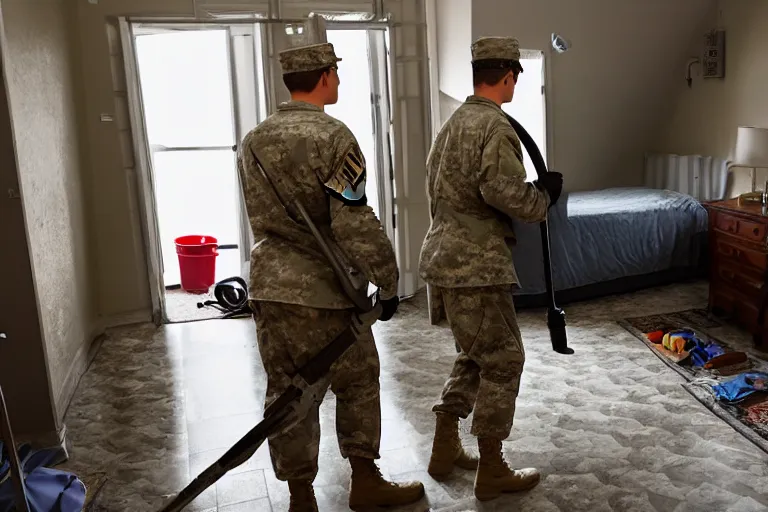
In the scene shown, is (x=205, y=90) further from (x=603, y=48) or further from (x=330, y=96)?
(x=330, y=96)

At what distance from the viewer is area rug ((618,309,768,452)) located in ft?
9.46

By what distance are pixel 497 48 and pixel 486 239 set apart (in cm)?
67

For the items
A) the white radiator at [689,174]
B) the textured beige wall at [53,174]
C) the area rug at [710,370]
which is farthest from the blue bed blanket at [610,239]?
the textured beige wall at [53,174]

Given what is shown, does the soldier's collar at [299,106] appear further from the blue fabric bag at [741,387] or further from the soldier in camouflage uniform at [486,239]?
the blue fabric bag at [741,387]

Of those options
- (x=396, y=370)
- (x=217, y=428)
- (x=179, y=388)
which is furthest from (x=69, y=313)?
(x=396, y=370)

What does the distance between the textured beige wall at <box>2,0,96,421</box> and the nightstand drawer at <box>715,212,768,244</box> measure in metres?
3.67

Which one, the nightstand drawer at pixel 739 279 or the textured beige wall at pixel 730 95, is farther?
the textured beige wall at pixel 730 95

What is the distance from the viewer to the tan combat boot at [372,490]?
92.7 inches

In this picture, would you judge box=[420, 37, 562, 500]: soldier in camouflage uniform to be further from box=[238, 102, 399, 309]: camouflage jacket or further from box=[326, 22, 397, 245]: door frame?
box=[326, 22, 397, 245]: door frame

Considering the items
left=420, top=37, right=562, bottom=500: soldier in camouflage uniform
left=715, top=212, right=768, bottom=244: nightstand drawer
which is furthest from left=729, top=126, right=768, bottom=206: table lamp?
left=420, top=37, right=562, bottom=500: soldier in camouflage uniform

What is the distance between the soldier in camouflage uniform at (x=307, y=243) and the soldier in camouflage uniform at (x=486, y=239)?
1.20 ft

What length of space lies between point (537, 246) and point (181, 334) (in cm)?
245

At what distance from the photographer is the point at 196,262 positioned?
17.9ft

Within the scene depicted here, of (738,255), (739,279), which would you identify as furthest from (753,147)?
(739,279)
